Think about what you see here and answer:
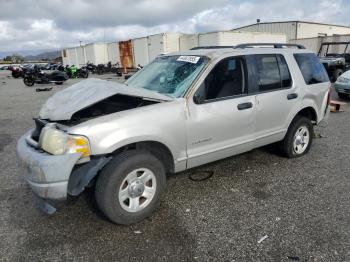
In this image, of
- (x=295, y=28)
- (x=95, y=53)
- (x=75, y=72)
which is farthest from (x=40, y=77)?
(x=295, y=28)

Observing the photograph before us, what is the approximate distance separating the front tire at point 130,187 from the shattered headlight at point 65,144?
31 cm

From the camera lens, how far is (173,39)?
2784cm

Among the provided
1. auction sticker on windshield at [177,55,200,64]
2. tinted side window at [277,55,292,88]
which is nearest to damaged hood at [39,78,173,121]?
auction sticker on windshield at [177,55,200,64]

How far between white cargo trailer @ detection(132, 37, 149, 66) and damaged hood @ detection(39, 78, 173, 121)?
26906 mm

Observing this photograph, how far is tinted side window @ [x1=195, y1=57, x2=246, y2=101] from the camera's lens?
363 centimetres

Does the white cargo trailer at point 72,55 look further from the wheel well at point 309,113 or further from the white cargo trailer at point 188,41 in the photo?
the wheel well at point 309,113

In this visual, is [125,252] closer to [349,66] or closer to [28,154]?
[28,154]

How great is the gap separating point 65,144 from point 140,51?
96.8 ft

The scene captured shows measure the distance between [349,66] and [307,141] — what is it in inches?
537

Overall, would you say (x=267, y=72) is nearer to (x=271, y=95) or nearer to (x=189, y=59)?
(x=271, y=95)

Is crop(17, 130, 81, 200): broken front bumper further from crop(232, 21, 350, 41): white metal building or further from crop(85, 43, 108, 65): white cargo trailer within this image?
crop(85, 43, 108, 65): white cargo trailer

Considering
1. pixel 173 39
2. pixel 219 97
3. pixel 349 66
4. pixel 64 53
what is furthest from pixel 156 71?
pixel 64 53

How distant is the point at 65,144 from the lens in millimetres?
2822

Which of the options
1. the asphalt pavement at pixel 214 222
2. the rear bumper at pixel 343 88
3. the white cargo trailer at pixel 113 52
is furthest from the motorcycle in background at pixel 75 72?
the asphalt pavement at pixel 214 222
